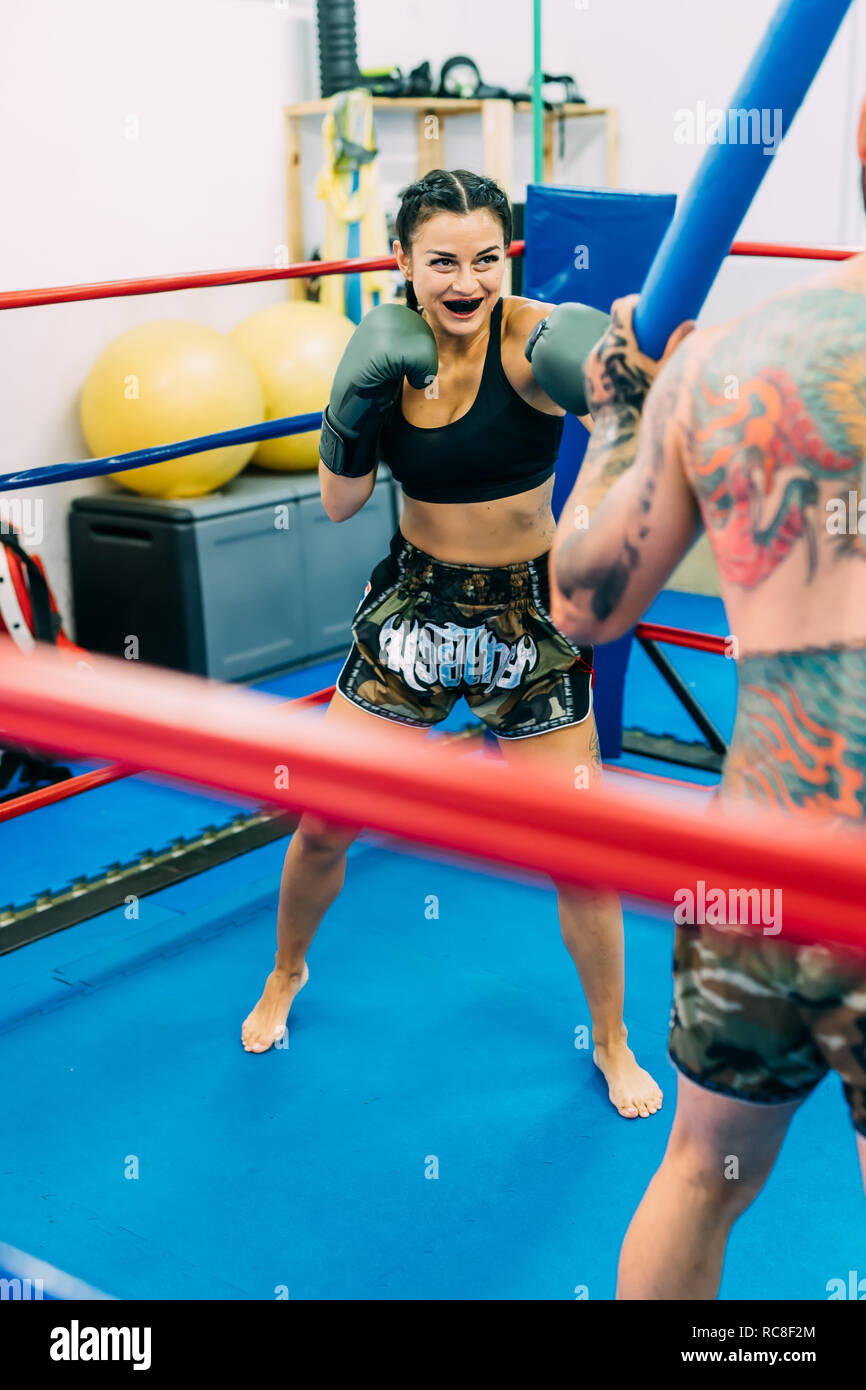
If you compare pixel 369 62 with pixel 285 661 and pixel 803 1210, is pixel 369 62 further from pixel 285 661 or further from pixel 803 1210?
pixel 803 1210

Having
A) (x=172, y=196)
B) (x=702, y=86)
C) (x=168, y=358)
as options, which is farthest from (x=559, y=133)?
(x=168, y=358)

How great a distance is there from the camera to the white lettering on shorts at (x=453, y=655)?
5.75 feet

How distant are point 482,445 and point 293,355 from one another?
2.12 metres

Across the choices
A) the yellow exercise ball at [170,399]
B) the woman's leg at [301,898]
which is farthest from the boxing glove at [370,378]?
the yellow exercise ball at [170,399]

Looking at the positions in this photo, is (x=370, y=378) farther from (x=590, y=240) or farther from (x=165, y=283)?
(x=590, y=240)

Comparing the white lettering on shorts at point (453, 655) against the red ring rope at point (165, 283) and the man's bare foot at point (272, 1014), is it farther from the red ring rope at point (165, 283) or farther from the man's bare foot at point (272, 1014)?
the red ring rope at point (165, 283)

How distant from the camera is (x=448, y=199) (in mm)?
1641

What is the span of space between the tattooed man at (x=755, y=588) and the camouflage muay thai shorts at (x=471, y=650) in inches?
29.9

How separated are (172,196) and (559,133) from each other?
157cm

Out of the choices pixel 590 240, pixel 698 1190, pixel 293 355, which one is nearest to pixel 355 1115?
pixel 698 1190

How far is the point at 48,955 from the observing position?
2305 mm

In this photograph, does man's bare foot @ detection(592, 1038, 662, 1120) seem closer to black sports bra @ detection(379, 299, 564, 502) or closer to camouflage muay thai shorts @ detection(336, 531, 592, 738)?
camouflage muay thai shorts @ detection(336, 531, 592, 738)

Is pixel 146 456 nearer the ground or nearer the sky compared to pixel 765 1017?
nearer the sky
